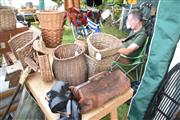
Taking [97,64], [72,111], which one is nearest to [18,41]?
[97,64]

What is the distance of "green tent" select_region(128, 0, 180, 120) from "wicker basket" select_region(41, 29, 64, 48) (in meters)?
0.74

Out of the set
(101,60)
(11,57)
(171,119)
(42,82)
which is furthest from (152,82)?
(11,57)

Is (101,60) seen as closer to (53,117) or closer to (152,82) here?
(53,117)

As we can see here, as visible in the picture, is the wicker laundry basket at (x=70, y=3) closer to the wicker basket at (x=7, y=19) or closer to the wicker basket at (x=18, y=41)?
the wicker basket at (x=7, y=19)

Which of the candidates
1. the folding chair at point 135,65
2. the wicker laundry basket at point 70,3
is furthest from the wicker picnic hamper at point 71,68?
the wicker laundry basket at point 70,3

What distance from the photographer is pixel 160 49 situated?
55.6 inches

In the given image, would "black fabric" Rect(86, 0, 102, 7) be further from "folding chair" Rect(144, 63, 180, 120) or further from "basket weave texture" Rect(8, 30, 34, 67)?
"folding chair" Rect(144, 63, 180, 120)

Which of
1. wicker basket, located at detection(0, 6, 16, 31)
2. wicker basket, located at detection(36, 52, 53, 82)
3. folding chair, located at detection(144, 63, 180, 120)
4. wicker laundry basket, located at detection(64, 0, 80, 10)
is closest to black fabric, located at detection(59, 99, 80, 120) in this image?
wicker basket, located at detection(36, 52, 53, 82)

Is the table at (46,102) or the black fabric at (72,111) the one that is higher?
the black fabric at (72,111)

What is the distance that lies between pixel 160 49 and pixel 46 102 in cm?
89

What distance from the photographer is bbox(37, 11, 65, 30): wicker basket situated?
4.76ft

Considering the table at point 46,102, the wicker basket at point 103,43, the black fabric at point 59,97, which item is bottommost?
the table at point 46,102

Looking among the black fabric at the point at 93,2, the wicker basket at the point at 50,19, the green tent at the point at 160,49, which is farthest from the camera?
the black fabric at the point at 93,2

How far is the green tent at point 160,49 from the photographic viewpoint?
1286 mm
